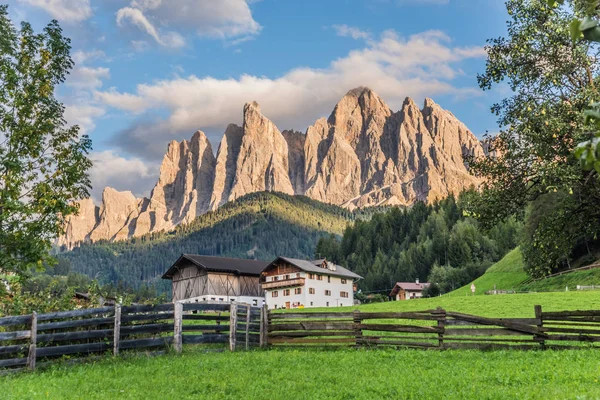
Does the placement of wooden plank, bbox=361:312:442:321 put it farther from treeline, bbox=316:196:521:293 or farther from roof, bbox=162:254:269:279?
treeline, bbox=316:196:521:293

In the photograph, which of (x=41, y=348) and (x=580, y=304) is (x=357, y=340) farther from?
(x=580, y=304)

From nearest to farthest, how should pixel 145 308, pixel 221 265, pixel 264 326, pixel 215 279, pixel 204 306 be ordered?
pixel 145 308, pixel 204 306, pixel 264 326, pixel 215 279, pixel 221 265

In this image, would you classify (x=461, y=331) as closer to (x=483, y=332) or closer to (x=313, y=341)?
(x=483, y=332)

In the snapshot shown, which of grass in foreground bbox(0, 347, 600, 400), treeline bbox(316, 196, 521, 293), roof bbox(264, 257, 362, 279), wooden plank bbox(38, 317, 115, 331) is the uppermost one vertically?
treeline bbox(316, 196, 521, 293)

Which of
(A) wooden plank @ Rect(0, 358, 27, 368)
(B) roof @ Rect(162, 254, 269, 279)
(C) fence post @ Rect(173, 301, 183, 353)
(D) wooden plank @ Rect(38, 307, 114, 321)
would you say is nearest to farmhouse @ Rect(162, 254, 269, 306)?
(B) roof @ Rect(162, 254, 269, 279)

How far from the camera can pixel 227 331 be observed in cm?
2498

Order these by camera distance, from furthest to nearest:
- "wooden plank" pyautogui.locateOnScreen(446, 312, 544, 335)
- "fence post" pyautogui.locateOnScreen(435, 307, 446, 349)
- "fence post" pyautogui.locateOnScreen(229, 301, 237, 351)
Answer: "fence post" pyautogui.locateOnScreen(229, 301, 237, 351), "fence post" pyautogui.locateOnScreen(435, 307, 446, 349), "wooden plank" pyautogui.locateOnScreen(446, 312, 544, 335)

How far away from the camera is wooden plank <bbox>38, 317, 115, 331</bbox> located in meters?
18.9

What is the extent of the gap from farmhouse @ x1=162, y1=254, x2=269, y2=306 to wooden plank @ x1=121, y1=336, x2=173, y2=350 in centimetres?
7929

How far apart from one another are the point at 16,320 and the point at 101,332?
10.2ft

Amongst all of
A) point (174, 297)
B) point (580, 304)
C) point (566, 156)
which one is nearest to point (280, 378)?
point (566, 156)

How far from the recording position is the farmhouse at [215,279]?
102 metres

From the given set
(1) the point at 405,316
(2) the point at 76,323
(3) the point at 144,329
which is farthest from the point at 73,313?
(1) the point at 405,316

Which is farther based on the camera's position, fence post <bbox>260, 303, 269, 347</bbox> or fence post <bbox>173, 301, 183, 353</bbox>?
fence post <bbox>260, 303, 269, 347</bbox>
